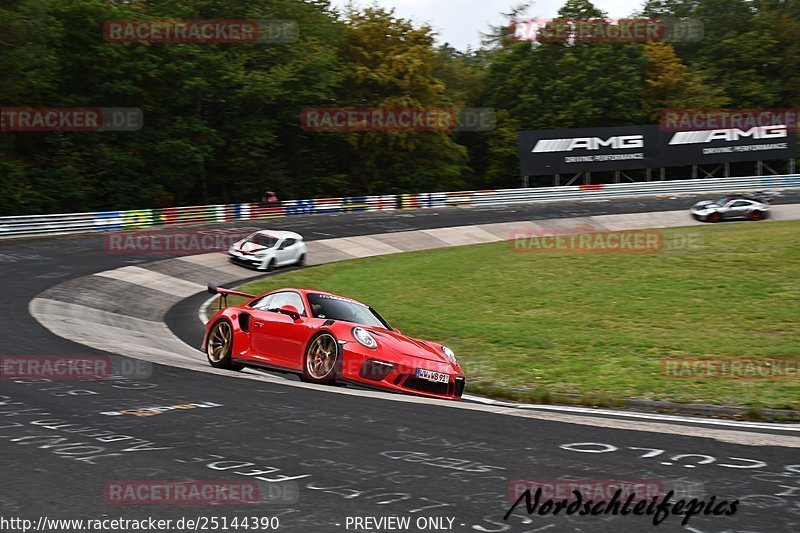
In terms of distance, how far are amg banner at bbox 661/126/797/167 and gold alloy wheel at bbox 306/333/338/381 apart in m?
47.4

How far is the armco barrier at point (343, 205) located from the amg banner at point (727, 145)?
81.0 inches

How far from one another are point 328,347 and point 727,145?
163 feet

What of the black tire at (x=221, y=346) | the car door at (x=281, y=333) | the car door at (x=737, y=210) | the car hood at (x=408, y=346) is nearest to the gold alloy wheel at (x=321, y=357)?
the car door at (x=281, y=333)

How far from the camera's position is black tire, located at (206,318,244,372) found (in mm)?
13117

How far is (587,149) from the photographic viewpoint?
179 feet

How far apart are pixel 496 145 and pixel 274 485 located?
6051cm

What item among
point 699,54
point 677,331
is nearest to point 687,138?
point 699,54

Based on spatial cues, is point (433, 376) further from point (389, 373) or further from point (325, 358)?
point (325, 358)

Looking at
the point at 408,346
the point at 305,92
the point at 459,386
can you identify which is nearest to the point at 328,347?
the point at 408,346

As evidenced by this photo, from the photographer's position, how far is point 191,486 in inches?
228

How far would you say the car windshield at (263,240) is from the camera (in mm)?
31031

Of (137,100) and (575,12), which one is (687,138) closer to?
(575,12)

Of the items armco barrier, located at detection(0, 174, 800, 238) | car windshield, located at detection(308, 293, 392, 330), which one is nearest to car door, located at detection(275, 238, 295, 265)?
armco barrier, located at detection(0, 174, 800, 238)

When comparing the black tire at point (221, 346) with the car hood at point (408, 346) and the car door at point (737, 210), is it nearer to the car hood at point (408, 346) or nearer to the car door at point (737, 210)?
the car hood at point (408, 346)
